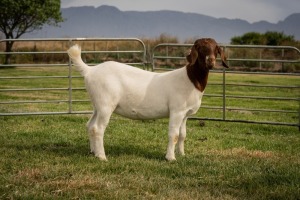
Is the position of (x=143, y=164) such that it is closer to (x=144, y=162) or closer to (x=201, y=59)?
(x=144, y=162)

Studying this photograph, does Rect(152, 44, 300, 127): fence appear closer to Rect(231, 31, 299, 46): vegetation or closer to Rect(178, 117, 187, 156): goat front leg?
Rect(178, 117, 187, 156): goat front leg

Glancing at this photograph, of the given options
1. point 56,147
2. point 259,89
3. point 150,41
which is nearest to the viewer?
point 56,147

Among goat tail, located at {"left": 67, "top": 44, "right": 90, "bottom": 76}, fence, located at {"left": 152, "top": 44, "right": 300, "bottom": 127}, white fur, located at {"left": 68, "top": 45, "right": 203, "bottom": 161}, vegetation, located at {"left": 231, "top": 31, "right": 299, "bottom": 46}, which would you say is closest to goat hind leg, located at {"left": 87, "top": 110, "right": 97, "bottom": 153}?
white fur, located at {"left": 68, "top": 45, "right": 203, "bottom": 161}

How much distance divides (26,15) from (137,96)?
40.3 metres

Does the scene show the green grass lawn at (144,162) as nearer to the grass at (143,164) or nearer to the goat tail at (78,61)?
the grass at (143,164)

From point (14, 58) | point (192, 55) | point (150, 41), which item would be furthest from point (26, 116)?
point (150, 41)

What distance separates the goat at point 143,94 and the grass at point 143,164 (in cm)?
54

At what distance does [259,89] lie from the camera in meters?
21.3

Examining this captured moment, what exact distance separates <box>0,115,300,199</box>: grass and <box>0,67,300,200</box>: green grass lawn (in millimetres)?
12

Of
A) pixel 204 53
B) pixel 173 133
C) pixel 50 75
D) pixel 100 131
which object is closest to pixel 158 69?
pixel 173 133

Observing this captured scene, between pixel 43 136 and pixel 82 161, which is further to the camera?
pixel 43 136

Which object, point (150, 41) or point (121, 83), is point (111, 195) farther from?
point (150, 41)

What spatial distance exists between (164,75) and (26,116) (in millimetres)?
5274

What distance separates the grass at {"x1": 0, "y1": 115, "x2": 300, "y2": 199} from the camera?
5816 mm
